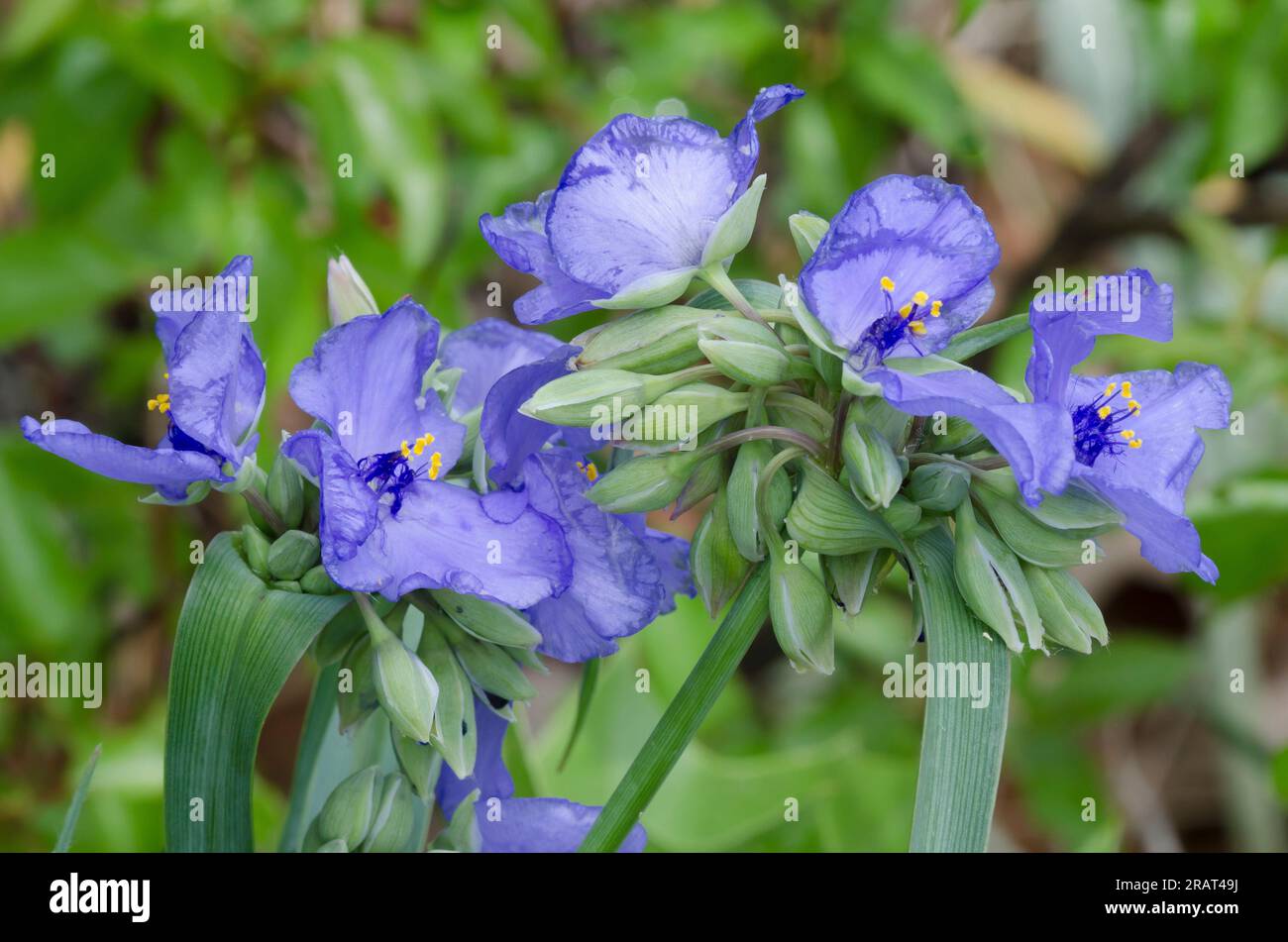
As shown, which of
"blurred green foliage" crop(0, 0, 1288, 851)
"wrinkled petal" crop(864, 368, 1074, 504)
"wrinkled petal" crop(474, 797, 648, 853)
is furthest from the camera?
"blurred green foliage" crop(0, 0, 1288, 851)

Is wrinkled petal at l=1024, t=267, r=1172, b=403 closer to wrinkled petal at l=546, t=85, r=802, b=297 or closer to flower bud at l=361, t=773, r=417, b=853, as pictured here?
wrinkled petal at l=546, t=85, r=802, b=297

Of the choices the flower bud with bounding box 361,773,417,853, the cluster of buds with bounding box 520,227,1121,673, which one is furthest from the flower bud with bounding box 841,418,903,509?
the flower bud with bounding box 361,773,417,853

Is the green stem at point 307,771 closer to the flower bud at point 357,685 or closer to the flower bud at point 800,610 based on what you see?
the flower bud at point 357,685

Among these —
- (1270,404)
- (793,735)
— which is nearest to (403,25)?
(793,735)

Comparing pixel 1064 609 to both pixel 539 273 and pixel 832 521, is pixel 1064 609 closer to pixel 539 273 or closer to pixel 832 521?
pixel 832 521

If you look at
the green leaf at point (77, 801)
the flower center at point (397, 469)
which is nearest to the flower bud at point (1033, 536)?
the flower center at point (397, 469)

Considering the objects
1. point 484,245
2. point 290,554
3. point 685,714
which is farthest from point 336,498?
point 484,245
